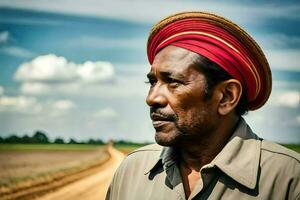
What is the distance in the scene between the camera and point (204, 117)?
2072 mm

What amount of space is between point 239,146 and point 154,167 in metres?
0.33

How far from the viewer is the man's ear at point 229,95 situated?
2.10 metres

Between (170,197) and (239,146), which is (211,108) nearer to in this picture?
(239,146)

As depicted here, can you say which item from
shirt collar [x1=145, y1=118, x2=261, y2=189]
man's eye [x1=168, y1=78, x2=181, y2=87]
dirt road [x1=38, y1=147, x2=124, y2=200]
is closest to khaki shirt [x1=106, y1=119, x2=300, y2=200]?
A: shirt collar [x1=145, y1=118, x2=261, y2=189]

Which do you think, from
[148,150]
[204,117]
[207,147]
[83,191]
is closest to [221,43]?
[204,117]

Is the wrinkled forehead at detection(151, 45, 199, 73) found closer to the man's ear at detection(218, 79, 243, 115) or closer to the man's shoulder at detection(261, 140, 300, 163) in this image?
the man's ear at detection(218, 79, 243, 115)

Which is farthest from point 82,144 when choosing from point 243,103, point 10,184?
point 243,103

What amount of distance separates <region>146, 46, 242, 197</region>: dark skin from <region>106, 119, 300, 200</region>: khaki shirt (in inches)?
3.0

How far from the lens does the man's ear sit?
2102 mm

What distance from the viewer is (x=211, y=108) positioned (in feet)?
6.85

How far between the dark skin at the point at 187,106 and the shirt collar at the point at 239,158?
0.07 metres

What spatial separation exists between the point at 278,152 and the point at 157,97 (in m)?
0.47

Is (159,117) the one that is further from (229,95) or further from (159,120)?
(229,95)

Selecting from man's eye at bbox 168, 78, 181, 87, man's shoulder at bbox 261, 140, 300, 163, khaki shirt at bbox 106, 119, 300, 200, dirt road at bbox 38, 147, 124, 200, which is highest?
man's eye at bbox 168, 78, 181, 87
